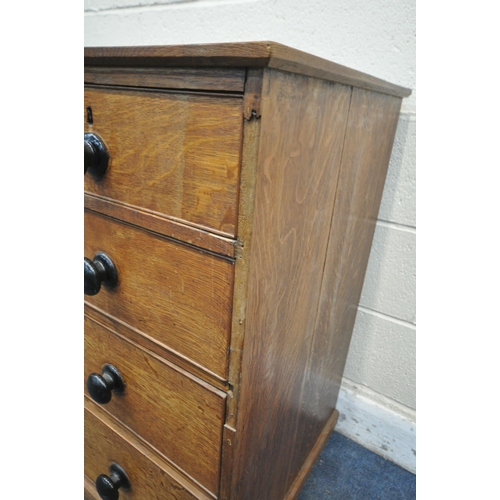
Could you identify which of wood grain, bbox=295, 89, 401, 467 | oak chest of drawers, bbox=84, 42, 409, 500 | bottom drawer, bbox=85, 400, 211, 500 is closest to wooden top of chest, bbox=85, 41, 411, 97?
oak chest of drawers, bbox=84, 42, 409, 500

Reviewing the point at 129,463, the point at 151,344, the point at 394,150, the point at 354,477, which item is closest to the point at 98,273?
the point at 151,344

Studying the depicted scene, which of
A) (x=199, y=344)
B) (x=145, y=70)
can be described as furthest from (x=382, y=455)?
(x=145, y=70)

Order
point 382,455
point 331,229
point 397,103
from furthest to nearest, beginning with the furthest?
point 382,455 < point 397,103 < point 331,229

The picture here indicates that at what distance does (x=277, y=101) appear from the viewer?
1.26 feet

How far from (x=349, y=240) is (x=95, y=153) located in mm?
454

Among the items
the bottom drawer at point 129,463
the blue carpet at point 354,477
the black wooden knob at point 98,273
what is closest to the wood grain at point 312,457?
the blue carpet at point 354,477

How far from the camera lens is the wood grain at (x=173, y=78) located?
0.37 metres

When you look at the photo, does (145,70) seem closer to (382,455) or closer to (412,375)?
(412,375)

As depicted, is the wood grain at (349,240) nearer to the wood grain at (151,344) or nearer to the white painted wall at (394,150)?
the white painted wall at (394,150)

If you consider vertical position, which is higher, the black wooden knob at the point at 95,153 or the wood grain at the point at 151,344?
the black wooden knob at the point at 95,153

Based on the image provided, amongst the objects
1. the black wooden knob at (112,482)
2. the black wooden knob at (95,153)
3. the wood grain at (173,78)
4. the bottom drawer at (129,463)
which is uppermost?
the wood grain at (173,78)

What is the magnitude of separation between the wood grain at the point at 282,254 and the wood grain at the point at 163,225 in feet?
0.13

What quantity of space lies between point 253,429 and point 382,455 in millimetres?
620

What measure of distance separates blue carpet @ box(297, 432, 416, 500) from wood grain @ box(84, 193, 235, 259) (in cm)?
73
